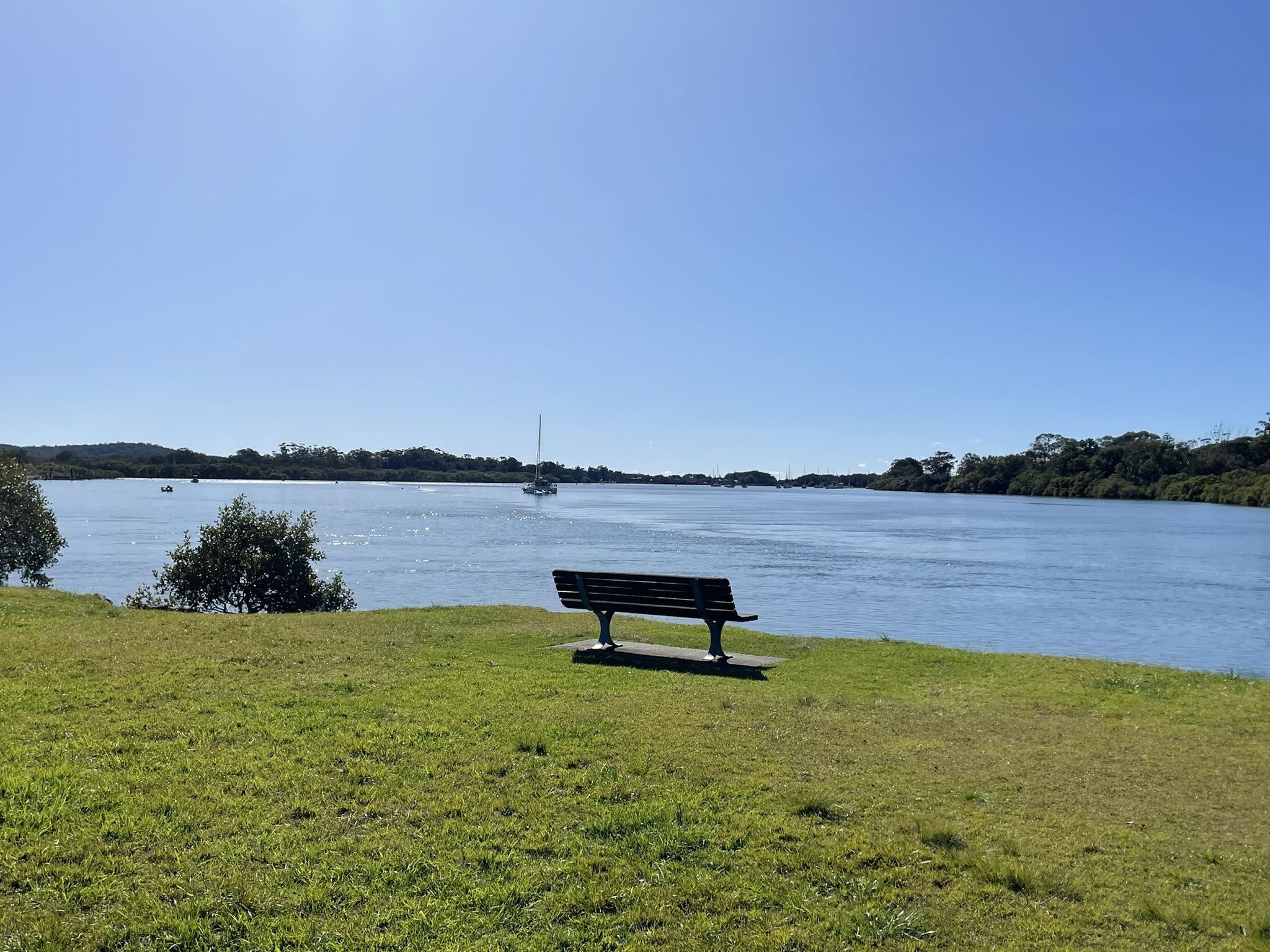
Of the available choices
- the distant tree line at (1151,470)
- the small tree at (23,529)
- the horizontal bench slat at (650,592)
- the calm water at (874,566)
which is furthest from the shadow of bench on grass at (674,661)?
the distant tree line at (1151,470)

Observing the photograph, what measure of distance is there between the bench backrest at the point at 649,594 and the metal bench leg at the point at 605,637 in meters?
0.10

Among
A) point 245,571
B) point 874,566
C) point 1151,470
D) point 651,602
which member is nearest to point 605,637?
point 651,602

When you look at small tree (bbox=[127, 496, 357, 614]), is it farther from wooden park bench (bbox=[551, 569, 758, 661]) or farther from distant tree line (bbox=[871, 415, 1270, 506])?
distant tree line (bbox=[871, 415, 1270, 506])

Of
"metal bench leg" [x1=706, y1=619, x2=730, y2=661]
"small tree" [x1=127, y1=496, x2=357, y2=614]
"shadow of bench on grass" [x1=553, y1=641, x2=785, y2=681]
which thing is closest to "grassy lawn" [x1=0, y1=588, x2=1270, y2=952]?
"shadow of bench on grass" [x1=553, y1=641, x2=785, y2=681]

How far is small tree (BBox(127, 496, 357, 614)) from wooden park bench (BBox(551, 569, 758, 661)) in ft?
39.2

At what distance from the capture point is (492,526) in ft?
253

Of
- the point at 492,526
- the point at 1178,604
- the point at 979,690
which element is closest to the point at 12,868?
the point at 979,690

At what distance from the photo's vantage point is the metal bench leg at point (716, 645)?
10.8 metres

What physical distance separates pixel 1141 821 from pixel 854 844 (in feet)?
6.36

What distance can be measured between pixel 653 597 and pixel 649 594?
2.7 inches

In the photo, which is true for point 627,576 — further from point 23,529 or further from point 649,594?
point 23,529

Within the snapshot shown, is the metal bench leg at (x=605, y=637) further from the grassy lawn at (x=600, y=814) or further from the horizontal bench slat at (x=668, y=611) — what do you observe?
the grassy lawn at (x=600, y=814)

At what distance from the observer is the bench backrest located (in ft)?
35.1

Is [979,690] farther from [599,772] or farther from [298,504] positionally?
[298,504]
